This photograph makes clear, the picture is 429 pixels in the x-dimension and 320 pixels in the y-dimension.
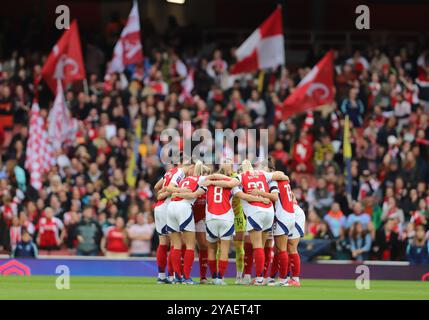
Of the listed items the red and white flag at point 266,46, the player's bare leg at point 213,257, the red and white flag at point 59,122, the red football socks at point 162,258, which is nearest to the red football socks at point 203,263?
the player's bare leg at point 213,257

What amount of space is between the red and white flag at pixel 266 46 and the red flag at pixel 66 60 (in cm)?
403

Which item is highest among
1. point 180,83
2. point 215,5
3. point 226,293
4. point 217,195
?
point 215,5

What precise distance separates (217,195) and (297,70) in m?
14.2

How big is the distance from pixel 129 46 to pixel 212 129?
3.02 meters

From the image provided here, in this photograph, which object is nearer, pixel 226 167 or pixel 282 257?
pixel 282 257

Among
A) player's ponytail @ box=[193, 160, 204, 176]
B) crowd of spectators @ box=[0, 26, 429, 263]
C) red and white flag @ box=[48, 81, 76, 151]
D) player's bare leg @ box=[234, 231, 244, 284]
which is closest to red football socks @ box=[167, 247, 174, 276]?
player's bare leg @ box=[234, 231, 244, 284]

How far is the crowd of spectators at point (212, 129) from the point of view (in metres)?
29.6

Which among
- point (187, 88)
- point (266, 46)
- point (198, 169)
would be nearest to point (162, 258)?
point (198, 169)

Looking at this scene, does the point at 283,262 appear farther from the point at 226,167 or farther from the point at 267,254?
the point at 226,167

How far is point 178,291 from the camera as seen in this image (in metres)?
21.2

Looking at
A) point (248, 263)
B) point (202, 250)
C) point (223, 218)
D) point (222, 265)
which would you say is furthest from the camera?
point (248, 263)

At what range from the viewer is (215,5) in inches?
1561
